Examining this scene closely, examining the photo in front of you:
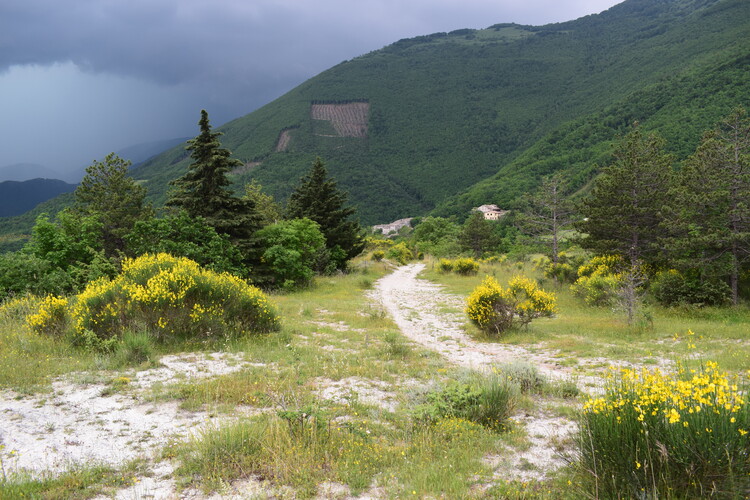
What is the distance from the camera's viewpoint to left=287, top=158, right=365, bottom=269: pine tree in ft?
92.1

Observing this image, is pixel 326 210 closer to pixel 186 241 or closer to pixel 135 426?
pixel 186 241

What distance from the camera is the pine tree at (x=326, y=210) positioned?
28062 mm

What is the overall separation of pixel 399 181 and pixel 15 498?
16962 centimetres

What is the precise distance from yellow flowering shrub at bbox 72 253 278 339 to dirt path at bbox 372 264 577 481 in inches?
182

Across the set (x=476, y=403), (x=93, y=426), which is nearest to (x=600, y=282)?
(x=476, y=403)

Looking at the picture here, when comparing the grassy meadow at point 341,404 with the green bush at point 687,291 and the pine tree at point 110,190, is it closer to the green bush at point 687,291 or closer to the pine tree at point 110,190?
the green bush at point 687,291

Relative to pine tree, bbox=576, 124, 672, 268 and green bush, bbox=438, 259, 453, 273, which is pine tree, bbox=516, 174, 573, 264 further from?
green bush, bbox=438, 259, 453, 273

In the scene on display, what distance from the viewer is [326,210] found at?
28.4 meters

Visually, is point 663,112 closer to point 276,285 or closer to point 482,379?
point 276,285

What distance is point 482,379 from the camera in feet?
17.5

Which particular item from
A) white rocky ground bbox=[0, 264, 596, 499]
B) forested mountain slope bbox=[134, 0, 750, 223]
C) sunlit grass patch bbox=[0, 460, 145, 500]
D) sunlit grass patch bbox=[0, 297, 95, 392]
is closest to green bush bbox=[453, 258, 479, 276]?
white rocky ground bbox=[0, 264, 596, 499]

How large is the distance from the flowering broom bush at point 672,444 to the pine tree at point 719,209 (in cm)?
1394

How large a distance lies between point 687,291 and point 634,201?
5286 mm

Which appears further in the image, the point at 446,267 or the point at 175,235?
the point at 446,267
